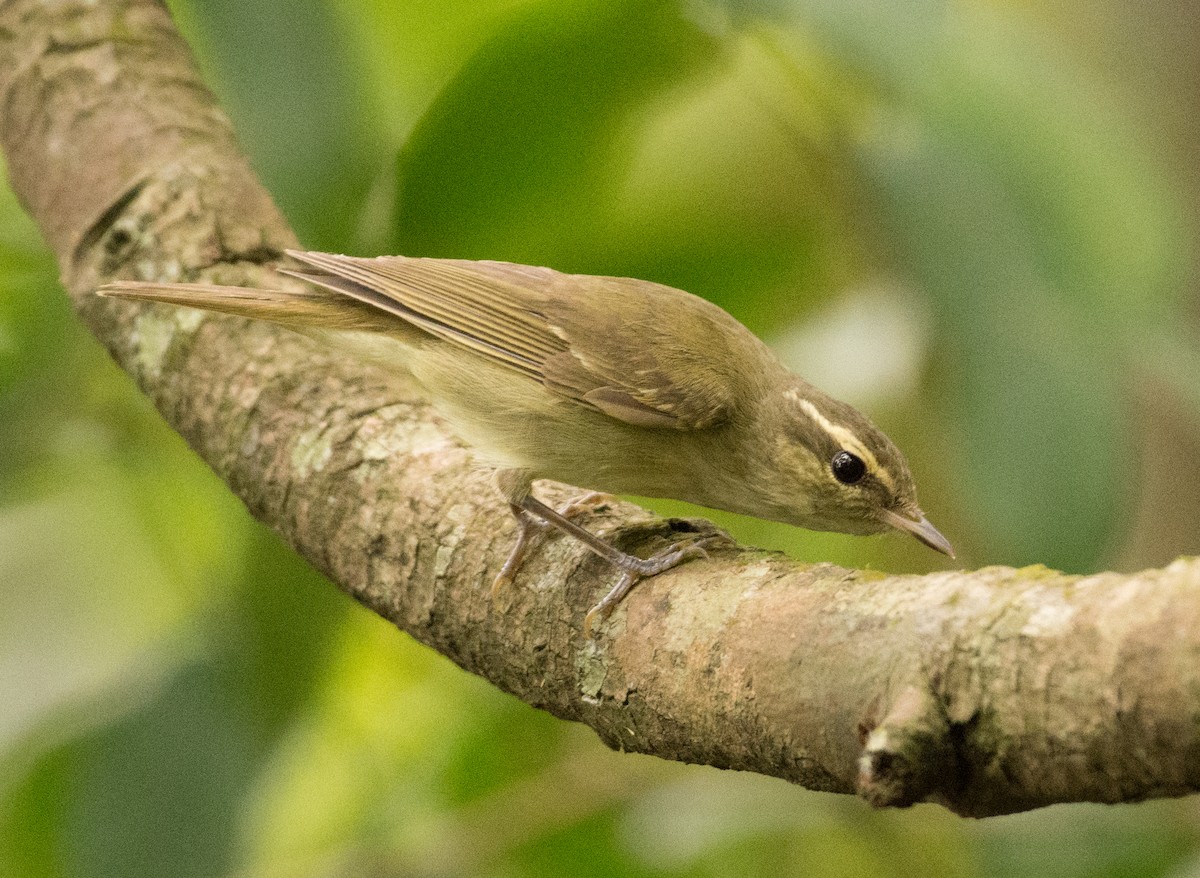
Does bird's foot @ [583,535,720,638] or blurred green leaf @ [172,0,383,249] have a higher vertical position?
blurred green leaf @ [172,0,383,249]

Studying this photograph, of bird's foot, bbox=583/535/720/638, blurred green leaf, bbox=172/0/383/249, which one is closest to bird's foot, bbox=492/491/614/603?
bird's foot, bbox=583/535/720/638

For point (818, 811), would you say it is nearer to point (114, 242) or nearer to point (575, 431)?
point (575, 431)

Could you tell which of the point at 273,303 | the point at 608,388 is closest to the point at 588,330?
the point at 608,388

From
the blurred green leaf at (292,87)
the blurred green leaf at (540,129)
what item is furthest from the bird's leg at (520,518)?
the blurred green leaf at (292,87)

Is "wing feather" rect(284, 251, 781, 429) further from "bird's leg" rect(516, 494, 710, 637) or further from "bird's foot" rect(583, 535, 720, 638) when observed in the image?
"bird's foot" rect(583, 535, 720, 638)

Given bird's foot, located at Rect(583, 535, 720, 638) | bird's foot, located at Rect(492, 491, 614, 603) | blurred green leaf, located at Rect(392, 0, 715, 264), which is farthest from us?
blurred green leaf, located at Rect(392, 0, 715, 264)

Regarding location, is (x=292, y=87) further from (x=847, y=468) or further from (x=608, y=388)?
(x=847, y=468)

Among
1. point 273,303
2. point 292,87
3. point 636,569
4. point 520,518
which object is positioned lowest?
point 520,518
